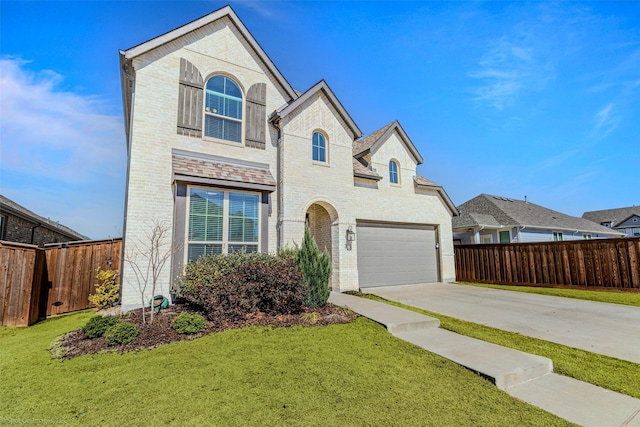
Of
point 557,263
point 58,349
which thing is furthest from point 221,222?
point 557,263

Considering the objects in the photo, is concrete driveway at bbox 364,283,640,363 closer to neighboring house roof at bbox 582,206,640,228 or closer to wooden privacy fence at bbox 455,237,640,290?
wooden privacy fence at bbox 455,237,640,290

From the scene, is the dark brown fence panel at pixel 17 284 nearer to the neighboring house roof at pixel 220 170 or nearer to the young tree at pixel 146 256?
the young tree at pixel 146 256

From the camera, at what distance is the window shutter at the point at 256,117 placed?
10.3 metres

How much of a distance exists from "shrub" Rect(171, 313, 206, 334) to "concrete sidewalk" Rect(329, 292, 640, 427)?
3.89 meters

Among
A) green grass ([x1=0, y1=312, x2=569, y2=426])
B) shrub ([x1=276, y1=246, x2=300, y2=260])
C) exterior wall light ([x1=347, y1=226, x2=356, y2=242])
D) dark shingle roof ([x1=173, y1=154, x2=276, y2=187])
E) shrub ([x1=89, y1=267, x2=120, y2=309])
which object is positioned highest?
dark shingle roof ([x1=173, y1=154, x2=276, y2=187])

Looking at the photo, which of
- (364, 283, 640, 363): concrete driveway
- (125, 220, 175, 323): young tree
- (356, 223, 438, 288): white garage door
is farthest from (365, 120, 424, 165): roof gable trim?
(125, 220, 175, 323): young tree

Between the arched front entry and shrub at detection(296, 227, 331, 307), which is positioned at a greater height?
the arched front entry

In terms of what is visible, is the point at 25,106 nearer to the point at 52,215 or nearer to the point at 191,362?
the point at 191,362

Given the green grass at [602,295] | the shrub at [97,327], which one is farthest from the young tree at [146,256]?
the green grass at [602,295]

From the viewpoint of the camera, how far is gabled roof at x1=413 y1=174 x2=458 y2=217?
14.5 m

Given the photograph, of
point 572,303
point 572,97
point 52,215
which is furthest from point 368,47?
point 52,215

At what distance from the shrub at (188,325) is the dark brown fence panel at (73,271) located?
4.61m

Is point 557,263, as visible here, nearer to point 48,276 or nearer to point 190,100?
Answer: point 190,100

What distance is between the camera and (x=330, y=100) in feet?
38.7
